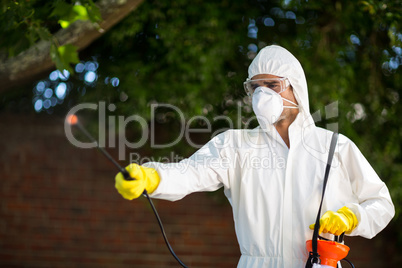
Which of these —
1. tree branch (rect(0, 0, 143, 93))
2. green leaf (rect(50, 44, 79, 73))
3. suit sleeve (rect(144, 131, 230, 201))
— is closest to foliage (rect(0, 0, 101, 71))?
green leaf (rect(50, 44, 79, 73))

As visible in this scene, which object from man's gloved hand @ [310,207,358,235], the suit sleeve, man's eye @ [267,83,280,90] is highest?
man's eye @ [267,83,280,90]

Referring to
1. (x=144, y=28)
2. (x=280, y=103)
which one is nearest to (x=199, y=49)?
(x=144, y=28)

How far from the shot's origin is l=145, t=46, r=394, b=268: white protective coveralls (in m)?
2.00

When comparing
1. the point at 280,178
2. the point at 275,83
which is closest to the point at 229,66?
the point at 275,83

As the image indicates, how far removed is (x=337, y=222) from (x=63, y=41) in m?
2.14

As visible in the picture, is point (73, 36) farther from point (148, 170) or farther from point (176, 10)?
point (148, 170)

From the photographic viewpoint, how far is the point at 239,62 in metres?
4.19

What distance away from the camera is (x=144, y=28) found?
405 centimetres

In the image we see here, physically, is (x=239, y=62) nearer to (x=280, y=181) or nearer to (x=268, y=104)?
(x=268, y=104)

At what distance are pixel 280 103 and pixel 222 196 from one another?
2379 mm

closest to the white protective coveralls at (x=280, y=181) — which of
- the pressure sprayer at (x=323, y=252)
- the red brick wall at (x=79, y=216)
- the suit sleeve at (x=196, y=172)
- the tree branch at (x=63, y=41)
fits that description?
the suit sleeve at (x=196, y=172)

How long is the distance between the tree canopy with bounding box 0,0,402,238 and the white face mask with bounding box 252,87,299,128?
5.23ft

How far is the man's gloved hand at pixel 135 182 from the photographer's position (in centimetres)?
175

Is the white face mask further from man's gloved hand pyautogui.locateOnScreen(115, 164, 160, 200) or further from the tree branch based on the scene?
the tree branch
